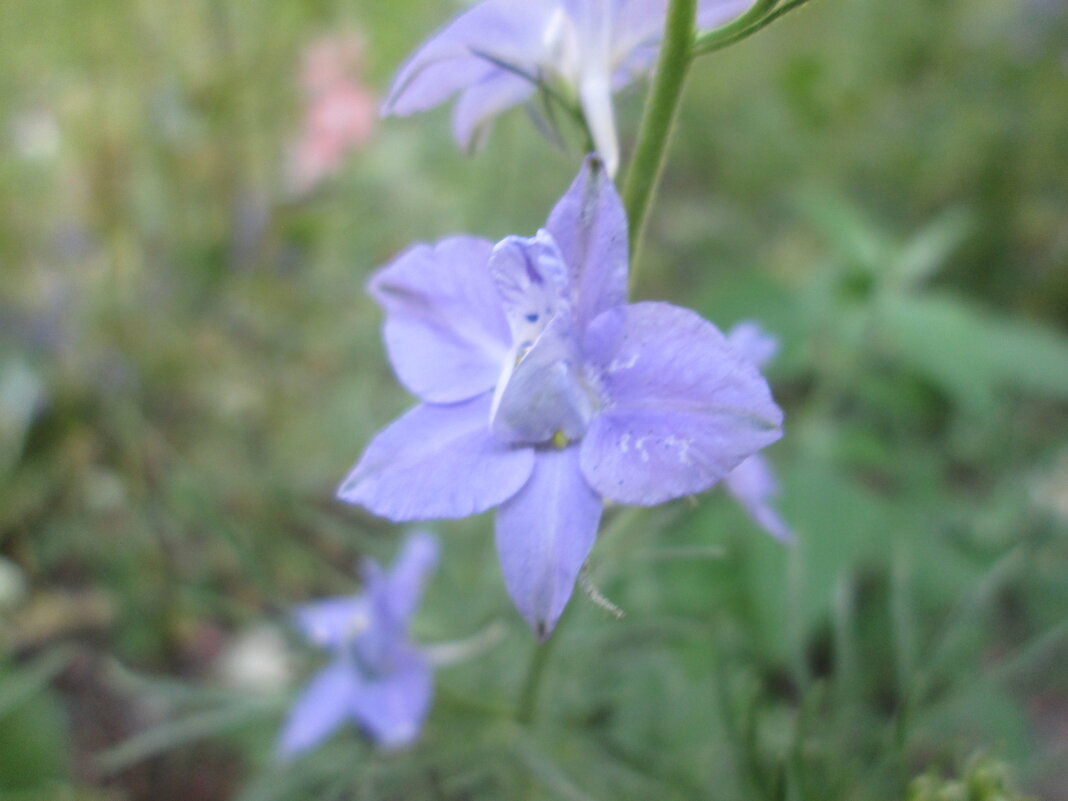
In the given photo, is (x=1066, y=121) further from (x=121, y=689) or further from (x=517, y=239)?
(x=121, y=689)

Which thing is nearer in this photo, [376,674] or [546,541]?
[546,541]

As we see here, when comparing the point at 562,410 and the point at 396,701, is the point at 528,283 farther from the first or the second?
the point at 396,701

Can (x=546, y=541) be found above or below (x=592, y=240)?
below

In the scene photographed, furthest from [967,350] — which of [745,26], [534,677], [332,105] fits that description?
[332,105]

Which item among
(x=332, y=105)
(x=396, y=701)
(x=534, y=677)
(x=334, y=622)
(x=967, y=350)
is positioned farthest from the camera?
(x=332, y=105)

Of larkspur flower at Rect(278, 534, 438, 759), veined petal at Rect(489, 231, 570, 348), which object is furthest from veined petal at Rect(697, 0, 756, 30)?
larkspur flower at Rect(278, 534, 438, 759)

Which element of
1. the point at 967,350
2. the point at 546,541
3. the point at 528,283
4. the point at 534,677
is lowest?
the point at 967,350

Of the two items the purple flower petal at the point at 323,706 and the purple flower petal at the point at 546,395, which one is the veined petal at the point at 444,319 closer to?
the purple flower petal at the point at 546,395

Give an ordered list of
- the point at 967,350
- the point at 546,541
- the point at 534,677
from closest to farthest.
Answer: the point at 546,541
the point at 534,677
the point at 967,350
